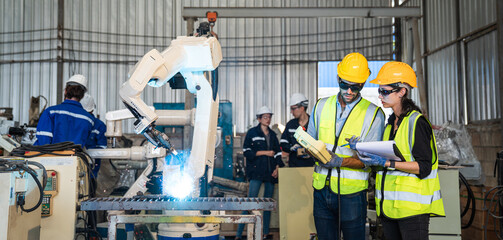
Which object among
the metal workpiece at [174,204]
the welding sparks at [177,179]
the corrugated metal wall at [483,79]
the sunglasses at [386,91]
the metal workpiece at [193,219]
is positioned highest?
the corrugated metal wall at [483,79]

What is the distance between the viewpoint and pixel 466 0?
22.2ft

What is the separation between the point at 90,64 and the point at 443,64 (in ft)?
20.2

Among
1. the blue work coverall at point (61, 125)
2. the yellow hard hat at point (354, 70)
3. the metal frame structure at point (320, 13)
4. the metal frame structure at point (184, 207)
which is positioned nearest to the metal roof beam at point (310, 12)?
the metal frame structure at point (320, 13)

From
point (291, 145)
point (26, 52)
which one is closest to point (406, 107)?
point (291, 145)

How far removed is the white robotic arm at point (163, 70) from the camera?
262 centimetres

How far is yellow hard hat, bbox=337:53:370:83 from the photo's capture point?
2.66m

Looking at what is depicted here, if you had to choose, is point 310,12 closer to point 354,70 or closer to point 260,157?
point 260,157

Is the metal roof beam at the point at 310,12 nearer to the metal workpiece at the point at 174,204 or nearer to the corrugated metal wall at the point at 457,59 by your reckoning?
the corrugated metal wall at the point at 457,59

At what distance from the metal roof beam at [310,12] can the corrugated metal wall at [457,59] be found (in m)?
1.11

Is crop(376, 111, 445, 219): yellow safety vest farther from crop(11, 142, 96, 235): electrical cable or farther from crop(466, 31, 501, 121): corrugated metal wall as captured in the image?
crop(466, 31, 501, 121): corrugated metal wall

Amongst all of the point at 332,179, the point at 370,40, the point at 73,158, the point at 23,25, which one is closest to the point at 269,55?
the point at 370,40

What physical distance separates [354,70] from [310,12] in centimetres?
349

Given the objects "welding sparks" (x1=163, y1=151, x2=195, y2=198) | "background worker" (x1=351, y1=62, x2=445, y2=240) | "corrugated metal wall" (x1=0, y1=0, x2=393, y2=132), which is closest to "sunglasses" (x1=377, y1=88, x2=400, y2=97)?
"background worker" (x1=351, y1=62, x2=445, y2=240)

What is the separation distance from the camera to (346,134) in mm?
2648
